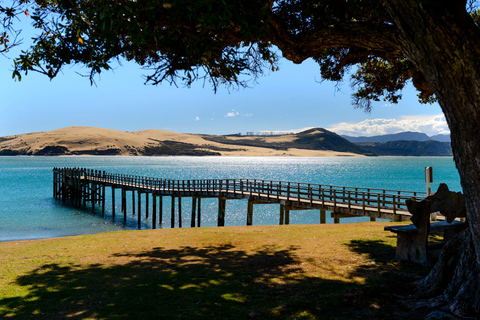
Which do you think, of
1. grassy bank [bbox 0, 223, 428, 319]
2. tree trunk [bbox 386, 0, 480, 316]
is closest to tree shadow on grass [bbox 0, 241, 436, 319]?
grassy bank [bbox 0, 223, 428, 319]

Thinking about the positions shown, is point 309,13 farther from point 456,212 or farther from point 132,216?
point 132,216

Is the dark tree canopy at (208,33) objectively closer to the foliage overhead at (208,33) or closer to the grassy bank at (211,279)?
the foliage overhead at (208,33)

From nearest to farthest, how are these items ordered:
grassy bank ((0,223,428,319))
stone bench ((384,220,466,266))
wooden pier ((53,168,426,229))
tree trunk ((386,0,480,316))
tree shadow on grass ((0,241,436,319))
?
tree trunk ((386,0,480,316)) < tree shadow on grass ((0,241,436,319)) < grassy bank ((0,223,428,319)) < stone bench ((384,220,466,266)) < wooden pier ((53,168,426,229))

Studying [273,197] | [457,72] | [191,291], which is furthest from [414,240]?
[273,197]

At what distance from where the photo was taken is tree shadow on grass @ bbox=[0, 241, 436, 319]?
6.62m

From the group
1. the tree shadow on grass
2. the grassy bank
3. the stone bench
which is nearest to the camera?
the tree shadow on grass

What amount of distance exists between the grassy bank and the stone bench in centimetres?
30

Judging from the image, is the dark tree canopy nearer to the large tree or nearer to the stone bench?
the large tree

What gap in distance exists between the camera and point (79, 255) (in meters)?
12.6

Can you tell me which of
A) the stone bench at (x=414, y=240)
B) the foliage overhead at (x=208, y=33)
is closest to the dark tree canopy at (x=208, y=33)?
the foliage overhead at (x=208, y=33)

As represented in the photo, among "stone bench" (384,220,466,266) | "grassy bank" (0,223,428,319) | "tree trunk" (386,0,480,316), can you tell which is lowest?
"grassy bank" (0,223,428,319)

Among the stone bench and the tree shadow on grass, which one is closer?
the tree shadow on grass

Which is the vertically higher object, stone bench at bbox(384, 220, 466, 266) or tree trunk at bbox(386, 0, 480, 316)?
tree trunk at bbox(386, 0, 480, 316)

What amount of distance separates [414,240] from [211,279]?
4915 mm
